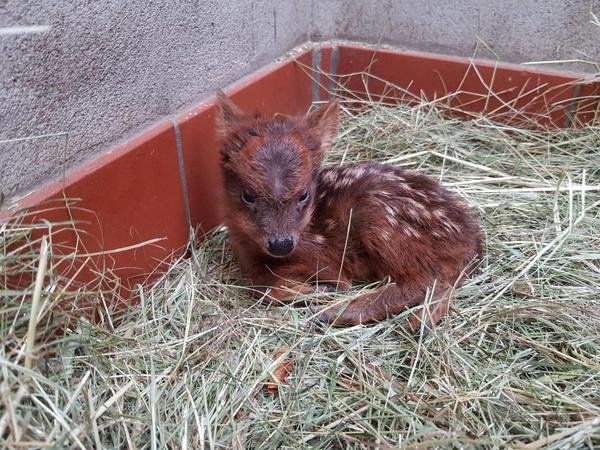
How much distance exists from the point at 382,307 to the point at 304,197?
25.1 inches

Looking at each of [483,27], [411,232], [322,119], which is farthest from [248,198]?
[483,27]

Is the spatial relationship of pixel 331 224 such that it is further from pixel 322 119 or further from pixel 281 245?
pixel 322 119

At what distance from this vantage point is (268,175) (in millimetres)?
2568

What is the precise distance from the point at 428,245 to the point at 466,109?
178 cm

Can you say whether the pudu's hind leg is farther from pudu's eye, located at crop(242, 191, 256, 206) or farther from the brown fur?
pudu's eye, located at crop(242, 191, 256, 206)

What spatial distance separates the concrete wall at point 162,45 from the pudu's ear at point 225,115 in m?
0.21

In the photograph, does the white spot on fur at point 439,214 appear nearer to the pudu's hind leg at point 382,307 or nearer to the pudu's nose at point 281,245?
the pudu's hind leg at point 382,307

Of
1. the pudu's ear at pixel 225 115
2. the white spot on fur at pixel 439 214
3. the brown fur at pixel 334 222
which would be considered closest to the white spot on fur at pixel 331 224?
the brown fur at pixel 334 222

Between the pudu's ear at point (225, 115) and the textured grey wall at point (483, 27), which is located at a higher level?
the textured grey wall at point (483, 27)

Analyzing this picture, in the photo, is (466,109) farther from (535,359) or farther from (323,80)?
(535,359)

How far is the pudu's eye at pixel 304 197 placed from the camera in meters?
2.69

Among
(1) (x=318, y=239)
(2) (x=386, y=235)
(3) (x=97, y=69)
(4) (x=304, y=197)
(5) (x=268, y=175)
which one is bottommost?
(1) (x=318, y=239)

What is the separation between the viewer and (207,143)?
3.07 meters

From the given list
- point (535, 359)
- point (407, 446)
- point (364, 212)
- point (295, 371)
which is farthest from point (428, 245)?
point (407, 446)
